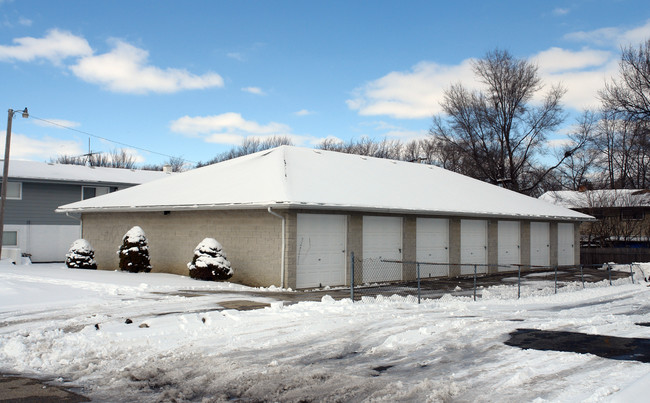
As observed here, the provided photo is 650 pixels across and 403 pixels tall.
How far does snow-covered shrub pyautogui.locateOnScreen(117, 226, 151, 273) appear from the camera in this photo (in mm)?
21031

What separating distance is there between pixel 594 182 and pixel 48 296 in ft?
183

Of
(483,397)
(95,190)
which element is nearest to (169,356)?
(483,397)

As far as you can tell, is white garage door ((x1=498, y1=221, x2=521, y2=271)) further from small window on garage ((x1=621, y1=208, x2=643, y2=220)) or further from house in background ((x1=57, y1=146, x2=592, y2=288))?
small window on garage ((x1=621, y1=208, x2=643, y2=220))

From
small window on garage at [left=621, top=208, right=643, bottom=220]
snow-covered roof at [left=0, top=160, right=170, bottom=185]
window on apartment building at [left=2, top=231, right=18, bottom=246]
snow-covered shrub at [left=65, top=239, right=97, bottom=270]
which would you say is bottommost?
snow-covered shrub at [left=65, top=239, right=97, bottom=270]

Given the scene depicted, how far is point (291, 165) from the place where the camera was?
21.7 m

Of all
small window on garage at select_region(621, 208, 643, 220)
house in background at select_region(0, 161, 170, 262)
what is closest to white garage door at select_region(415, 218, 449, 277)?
house in background at select_region(0, 161, 170, 262)

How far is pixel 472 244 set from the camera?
80.4 feet

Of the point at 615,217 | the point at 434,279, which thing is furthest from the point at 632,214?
the point at 434,279

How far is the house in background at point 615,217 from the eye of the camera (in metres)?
40.2

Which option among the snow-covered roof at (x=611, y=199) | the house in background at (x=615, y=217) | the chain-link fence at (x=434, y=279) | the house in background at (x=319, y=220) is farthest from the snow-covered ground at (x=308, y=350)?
the snow-covered roof at (x=611, y=199)

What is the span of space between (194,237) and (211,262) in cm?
261

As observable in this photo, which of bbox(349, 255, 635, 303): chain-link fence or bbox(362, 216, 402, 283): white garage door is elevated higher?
bbox(362, 216, 402, 283): white garage door

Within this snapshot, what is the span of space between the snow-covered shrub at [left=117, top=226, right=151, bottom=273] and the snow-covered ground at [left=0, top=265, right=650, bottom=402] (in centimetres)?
622

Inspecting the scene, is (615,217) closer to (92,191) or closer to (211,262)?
(211,262)
